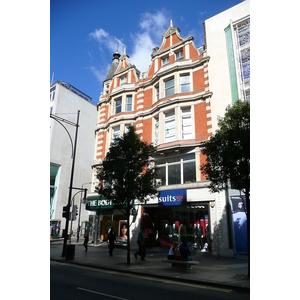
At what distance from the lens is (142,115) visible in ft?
69.0

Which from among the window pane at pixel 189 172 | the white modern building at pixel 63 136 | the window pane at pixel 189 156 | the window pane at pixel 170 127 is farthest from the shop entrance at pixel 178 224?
the white modern building at pixel 63 136

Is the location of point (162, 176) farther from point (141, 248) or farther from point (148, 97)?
point (148, 97)

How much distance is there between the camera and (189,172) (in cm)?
1717

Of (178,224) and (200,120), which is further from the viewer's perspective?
(200,120)

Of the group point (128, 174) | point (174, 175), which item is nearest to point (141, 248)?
point (128, 174)

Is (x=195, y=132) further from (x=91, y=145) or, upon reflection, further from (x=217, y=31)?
(x=91, y=145)

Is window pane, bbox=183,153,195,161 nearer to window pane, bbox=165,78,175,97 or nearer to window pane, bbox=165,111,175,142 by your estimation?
window pane, bbox=165,111,175,142

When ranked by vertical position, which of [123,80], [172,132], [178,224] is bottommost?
[178,224]

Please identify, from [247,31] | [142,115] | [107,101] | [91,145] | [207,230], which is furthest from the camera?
[91,145]

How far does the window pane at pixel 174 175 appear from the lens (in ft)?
57.7

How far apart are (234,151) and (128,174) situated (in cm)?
587

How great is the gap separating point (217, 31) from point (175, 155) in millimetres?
10486
